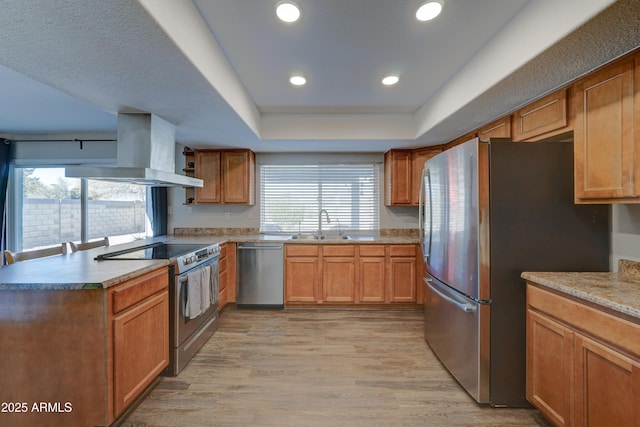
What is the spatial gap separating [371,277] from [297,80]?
8.07 feet

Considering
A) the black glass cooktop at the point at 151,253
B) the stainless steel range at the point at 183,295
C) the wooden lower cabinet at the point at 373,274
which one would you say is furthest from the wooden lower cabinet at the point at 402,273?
the black glass cooktop at the point at 151,253

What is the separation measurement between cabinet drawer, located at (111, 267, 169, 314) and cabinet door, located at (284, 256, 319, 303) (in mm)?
1657

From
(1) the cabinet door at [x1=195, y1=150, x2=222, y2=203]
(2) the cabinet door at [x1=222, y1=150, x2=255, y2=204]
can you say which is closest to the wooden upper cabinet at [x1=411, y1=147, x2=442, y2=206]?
(2) the cabinet door at [x1=222, y1=150, x2=255, y2=204]

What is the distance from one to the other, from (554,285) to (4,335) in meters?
3.06

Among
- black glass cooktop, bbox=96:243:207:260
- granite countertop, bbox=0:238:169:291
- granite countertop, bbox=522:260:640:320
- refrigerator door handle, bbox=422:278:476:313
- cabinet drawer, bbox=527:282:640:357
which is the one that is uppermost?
black glass cooktop, bbox=96:243:207:260

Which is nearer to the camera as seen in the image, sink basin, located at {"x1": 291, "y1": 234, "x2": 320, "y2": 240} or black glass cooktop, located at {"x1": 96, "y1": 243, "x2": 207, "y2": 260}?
black glass cooktop, located at {"x1": 96, "y1": 243, "x2": 207, "y2": 260}

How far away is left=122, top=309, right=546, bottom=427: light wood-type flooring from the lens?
1737 millimetres

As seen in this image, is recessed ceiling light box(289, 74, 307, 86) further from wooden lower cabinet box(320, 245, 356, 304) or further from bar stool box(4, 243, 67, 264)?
bar stool box(4, 243, 67, 264)

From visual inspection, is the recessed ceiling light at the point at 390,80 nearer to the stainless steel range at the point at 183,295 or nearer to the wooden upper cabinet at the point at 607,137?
the wooden upper cabinet at the point at 607,137

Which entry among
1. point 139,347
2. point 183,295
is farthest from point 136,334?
point 183,295

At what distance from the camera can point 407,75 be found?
8.00 ft

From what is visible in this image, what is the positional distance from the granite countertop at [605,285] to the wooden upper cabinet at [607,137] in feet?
1.52

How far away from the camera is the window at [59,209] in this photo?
3.98 m

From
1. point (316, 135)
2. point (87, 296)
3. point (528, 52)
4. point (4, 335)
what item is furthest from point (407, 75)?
point (4, 335)
